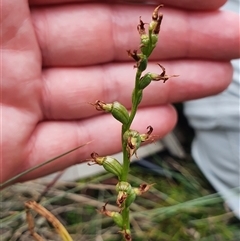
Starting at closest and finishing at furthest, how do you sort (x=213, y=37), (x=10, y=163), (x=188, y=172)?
(x=10, y=163) < (x=213, y=37) < (x=188, y=172)

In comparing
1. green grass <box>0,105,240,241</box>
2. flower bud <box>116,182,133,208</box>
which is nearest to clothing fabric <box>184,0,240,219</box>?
green grass <box>0,105,240,241</box>

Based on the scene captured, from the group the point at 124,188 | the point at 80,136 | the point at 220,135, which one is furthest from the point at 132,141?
the point at 220,135

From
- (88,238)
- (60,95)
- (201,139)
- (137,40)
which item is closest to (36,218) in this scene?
(88,238)

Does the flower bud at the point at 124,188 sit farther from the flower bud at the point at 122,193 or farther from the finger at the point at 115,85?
the finger at the point at 115,85

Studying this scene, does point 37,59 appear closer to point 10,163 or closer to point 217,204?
point 10,163

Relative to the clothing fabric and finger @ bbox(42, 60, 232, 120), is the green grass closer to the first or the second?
the clothing fabric

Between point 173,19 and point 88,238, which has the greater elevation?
point 173,19

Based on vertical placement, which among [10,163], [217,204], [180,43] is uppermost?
[180,43]

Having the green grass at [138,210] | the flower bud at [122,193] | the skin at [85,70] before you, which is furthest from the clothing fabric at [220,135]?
the flower bud at [122,193]
